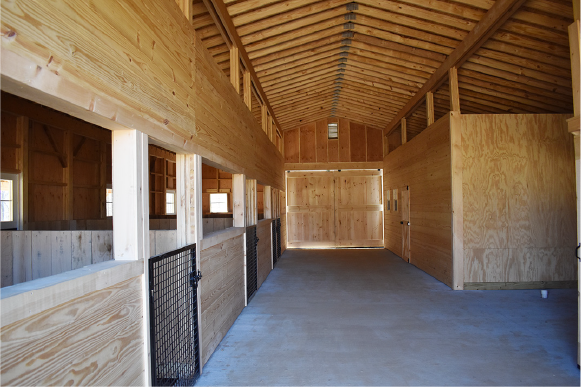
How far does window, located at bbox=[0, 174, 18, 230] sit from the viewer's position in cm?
537

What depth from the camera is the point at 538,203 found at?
531cm

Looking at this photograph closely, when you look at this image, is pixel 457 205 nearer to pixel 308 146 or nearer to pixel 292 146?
pixel 308 146

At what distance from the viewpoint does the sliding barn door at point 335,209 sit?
1075 cm

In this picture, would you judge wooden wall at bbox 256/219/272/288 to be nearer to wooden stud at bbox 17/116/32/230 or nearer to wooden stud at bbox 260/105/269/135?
wooden stud at bbox 260/105/269/135

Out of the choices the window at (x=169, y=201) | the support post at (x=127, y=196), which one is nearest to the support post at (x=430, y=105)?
the support post at (x=127, y=196)

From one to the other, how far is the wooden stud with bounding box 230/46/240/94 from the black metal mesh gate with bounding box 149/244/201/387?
250cm

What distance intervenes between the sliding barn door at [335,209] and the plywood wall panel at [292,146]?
47 cm

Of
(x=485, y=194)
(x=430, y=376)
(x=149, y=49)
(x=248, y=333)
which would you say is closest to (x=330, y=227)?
(x=485, y=194)

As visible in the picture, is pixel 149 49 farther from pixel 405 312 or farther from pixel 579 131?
pixel 405 312

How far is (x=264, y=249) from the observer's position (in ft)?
21.3

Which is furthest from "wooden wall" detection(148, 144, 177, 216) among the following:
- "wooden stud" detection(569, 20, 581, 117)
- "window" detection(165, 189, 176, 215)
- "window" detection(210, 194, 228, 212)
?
"wooden stud" detection(569, 20, 581, 117)

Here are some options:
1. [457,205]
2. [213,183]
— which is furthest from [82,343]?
[213,183]

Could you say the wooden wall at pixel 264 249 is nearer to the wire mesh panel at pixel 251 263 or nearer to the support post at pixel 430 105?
the wire mesh panel at pixel 251 263


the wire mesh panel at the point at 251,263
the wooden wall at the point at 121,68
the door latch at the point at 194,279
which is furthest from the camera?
the wire mesh panel at the point at 251,263
